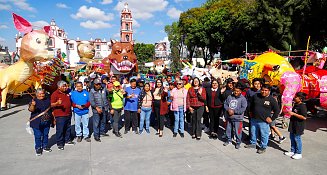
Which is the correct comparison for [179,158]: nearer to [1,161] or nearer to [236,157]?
[236,157]

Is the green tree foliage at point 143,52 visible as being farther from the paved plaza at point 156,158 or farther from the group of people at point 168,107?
the paved plaza at point 156,158

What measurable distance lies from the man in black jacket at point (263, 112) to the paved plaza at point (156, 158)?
0.35 m

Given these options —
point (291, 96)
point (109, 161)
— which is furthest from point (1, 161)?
point (291, 96)

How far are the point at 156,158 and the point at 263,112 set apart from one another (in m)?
2.30

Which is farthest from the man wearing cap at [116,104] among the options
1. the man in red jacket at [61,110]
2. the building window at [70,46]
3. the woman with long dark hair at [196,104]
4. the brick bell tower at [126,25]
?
the brick bell tower at [126,25]

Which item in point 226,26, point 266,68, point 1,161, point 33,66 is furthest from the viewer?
point 226,26

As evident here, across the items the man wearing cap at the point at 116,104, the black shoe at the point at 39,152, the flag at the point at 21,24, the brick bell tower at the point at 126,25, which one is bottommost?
the black shoe at the point at 39,152

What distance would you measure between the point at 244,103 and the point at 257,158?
1108mm

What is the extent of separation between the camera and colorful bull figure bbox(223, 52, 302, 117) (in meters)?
5.72

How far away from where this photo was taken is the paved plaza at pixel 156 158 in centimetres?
371

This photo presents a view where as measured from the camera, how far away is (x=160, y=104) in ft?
18.3

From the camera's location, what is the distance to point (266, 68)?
638 centimetres

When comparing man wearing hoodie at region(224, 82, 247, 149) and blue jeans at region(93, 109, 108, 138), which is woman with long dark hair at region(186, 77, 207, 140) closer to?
man wearing hoodie at region(224, 82, 247, 149)

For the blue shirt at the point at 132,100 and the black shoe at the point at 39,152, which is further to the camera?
the blue shirt at the point at 132,100
